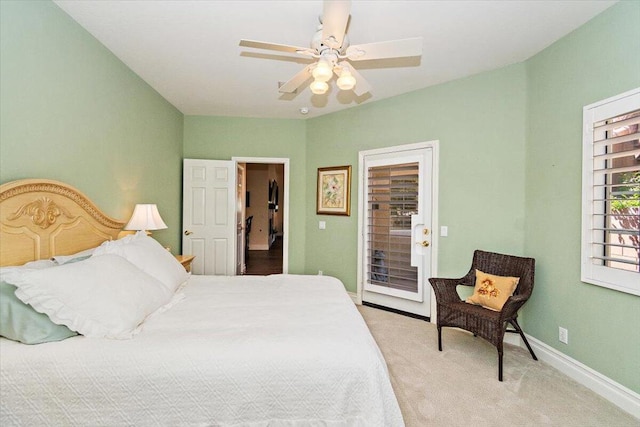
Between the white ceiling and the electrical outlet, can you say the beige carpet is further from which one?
the white ceiling

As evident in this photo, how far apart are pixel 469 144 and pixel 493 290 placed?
1563 millimetres

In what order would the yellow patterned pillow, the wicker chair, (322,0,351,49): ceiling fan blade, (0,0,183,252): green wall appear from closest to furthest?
1. (322,0,351,49): ceiling fan blade
2. (0,0,183,252): green wall
3. the wicker chair
4. the yellow patterned pillow

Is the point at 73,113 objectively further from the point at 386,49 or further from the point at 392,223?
the point at 392,223

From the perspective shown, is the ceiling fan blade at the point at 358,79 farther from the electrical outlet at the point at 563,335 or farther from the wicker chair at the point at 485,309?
the electrical outlet at the point at 563,335

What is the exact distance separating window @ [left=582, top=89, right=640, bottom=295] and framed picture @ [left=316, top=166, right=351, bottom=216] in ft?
8.49

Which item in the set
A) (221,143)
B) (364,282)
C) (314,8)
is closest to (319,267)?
(364,282)

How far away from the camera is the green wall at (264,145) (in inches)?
183

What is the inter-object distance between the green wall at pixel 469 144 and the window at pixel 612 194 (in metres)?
0.70

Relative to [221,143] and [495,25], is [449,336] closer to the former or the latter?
[495,25]

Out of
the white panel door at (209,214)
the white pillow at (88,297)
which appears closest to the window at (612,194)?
the white pillow at (88,297)

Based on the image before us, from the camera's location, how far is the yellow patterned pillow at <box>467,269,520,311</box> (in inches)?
103

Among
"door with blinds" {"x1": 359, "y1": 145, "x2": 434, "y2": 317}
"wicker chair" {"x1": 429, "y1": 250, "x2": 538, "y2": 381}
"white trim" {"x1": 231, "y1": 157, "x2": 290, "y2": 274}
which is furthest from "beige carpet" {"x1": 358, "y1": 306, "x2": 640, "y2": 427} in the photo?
"white trim" {"x1": 231, "y1": 157, "x2": 290, "y2": 274}

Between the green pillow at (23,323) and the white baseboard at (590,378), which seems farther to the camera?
the white baseboard at (590,378)

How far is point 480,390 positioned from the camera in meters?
2.20
